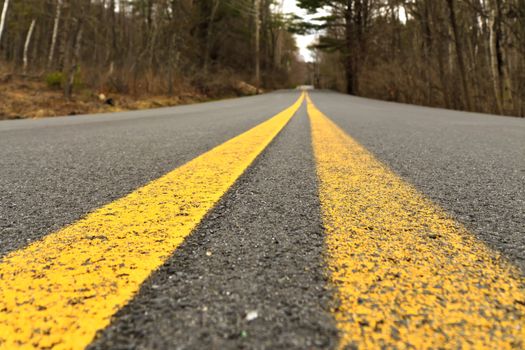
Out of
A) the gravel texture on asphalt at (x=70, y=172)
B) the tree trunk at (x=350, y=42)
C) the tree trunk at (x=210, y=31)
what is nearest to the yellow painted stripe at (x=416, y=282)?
the gravel texture on asphalt at (x=70, y=172)

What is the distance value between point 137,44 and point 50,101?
43.3 ft

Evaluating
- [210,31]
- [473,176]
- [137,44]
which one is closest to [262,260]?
[473,176]

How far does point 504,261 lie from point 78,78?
40.0 feet

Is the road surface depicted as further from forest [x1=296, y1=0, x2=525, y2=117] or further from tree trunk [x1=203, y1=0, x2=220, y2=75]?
tree trunk [x1=203, y1=0, x2=220, y2=75]

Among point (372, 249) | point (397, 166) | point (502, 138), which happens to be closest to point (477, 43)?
point (502, 138)

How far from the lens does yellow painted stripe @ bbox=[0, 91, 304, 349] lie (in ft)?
1.65

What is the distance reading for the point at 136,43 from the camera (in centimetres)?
2081

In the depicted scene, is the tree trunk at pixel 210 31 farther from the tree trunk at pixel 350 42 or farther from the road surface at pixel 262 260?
the road surface at pixel 262 260

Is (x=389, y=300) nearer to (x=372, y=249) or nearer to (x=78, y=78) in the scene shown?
(x=372, y=249)

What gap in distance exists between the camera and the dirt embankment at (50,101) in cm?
759

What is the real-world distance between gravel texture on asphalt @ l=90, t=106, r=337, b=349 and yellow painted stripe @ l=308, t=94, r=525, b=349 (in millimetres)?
47

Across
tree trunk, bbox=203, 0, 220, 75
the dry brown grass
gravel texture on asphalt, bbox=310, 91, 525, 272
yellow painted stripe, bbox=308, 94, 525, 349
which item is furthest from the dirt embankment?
tree trunk, bbox=203, 0, 220, 75

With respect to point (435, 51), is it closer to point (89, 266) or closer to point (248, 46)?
point (89, 266)

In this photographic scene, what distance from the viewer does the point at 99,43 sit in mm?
22141
